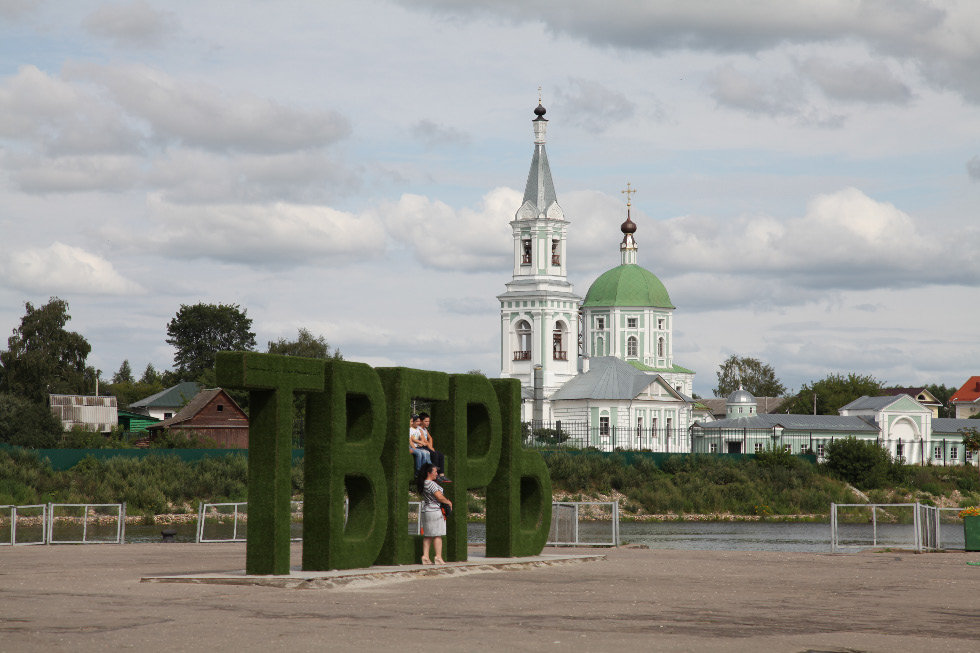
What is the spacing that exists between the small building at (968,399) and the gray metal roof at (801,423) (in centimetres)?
6339

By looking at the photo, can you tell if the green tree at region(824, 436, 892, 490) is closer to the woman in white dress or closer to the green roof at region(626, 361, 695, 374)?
the green roof at region(626, 361, 695, 374)

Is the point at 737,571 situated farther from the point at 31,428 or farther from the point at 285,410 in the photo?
the point at 31,428

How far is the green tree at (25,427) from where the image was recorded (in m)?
66.2

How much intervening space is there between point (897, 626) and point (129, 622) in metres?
8.07

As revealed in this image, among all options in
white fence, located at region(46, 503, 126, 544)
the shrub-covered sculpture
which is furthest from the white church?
the shrub-covered sculpture

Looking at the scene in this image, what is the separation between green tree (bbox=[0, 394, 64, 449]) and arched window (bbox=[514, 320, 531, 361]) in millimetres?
39390

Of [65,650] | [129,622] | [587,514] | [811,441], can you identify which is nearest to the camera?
[65,650]

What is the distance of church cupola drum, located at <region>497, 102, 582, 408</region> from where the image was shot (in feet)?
317

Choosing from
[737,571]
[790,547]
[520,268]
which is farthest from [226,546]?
[520,268]

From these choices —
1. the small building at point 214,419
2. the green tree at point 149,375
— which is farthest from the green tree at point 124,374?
the small building at point 214,419

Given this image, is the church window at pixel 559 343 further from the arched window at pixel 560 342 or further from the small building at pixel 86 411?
the small building at pixel 86 411

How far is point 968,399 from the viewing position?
161m

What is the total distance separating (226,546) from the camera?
99.2ft

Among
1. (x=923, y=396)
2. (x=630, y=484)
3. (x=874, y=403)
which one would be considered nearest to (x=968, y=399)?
(x=923, y=396)
